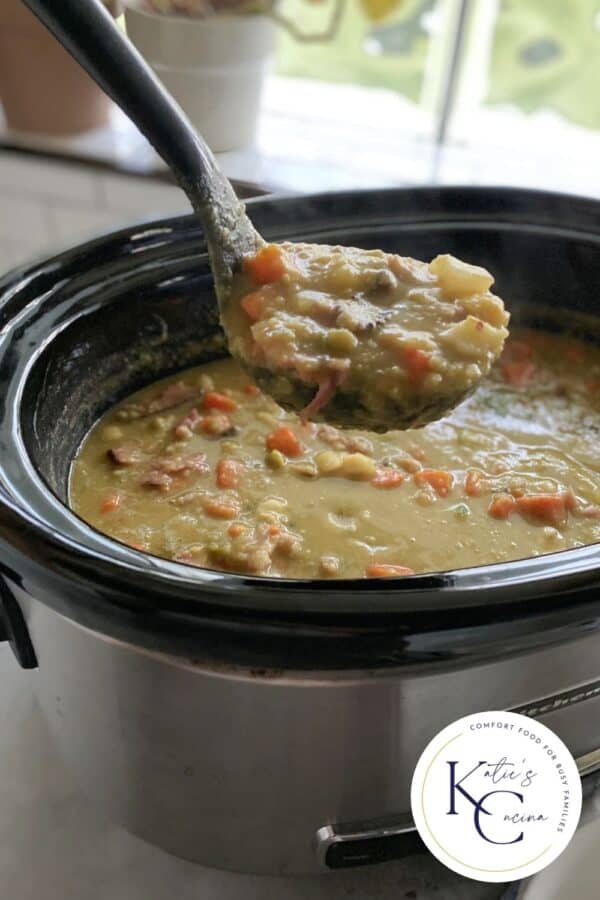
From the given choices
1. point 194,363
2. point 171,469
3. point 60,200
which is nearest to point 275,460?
point 171,469

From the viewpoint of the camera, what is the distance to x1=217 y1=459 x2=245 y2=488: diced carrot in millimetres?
1198

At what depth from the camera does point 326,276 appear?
985mm

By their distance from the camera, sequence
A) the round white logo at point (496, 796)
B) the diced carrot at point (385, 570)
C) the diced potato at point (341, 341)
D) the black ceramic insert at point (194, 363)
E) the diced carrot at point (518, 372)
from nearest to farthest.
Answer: the black ceramic insert at point (194, 363), the round white logo at point (496, 796), the diced potato at point (341, 341), the diced carrot at point (385, 570), the diced carrot at point (518, 372)

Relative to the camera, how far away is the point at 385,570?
1.05m

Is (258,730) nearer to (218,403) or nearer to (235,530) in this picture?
(235,530)

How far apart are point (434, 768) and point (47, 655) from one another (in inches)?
14.8

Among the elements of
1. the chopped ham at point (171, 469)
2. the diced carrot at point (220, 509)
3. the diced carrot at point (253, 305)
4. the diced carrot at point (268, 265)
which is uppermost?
the diced carrot at point (268, 265)

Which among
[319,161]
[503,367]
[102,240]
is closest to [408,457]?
[503,367]

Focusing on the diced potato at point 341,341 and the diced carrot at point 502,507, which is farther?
the diced carrot at point 502,507

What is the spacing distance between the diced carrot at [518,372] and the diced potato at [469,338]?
52 cm

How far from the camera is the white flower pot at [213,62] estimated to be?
1.20 m

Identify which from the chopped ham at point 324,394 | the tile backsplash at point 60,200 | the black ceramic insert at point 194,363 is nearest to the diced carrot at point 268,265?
the chopped ham at point 324,394

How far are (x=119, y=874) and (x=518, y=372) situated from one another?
0.94 meters

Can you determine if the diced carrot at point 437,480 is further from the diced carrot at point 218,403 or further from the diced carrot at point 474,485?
the diced carrot at point 218,403
